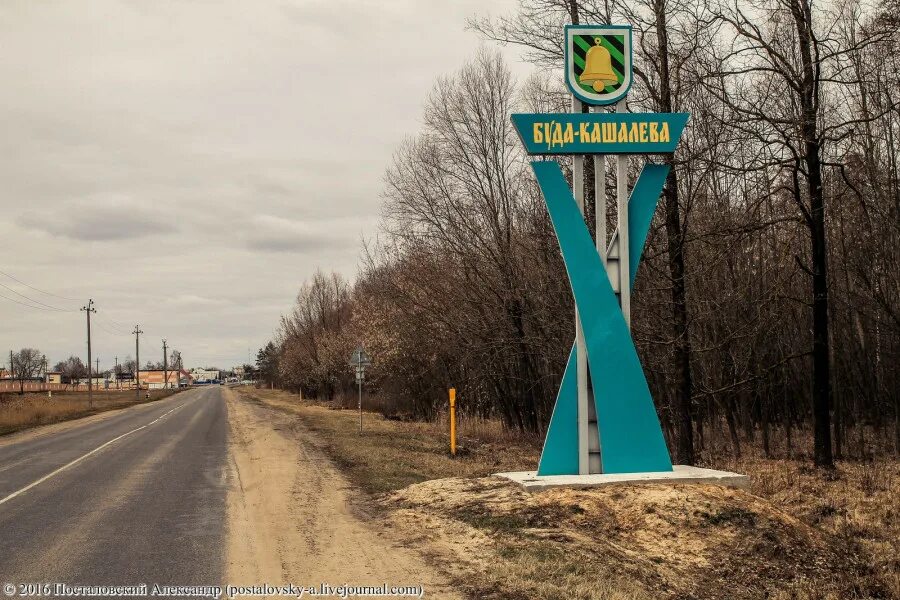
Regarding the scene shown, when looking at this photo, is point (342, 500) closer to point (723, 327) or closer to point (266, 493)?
point (266, 493)

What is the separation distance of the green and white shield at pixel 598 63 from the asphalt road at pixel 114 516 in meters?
8.27

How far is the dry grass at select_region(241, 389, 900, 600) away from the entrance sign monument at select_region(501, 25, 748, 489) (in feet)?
3.54

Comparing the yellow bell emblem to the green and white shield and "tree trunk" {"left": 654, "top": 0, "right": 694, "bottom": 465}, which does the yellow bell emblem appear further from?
"tree trunk" {"left": 654, "top": 0, "right": 694, "bottom": 465}

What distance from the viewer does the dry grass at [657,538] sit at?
726 cm

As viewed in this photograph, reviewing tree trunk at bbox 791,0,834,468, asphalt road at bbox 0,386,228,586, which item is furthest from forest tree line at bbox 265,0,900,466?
asphalt road at bbox 0,386,228,586

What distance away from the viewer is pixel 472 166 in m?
25.3

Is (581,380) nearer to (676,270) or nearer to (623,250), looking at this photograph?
(623,250)

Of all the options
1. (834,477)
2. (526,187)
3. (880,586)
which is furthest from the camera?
(526,187)

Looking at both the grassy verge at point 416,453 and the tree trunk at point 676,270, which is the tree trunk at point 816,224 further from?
the grassy verge at point 416,453

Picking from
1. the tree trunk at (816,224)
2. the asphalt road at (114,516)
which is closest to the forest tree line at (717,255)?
the tree trunk at (816,224)

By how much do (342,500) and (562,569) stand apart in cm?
544

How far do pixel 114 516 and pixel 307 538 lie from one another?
3.26 meters

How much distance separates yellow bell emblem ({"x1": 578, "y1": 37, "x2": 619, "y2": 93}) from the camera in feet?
38.0

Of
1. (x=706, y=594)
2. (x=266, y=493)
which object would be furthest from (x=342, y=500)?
(x=706, y=594)
